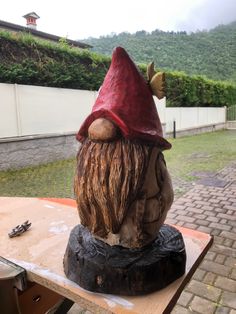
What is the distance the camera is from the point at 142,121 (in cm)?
109

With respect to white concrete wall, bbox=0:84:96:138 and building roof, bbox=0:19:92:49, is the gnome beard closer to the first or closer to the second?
white concrete wall, bbox=0:84:96:138

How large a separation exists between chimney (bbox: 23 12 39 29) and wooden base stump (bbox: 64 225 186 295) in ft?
58.9

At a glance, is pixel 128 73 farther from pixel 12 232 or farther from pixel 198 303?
pixel 198 303

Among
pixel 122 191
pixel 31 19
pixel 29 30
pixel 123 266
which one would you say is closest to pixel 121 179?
pixel 122 191

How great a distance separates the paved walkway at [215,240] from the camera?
7.46ft

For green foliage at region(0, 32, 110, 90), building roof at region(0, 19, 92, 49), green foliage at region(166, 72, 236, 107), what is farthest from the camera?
green foliage at region(166, 72, 236, 107)

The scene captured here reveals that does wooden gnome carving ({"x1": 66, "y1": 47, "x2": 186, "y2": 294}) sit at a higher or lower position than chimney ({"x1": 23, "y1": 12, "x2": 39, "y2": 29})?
lower

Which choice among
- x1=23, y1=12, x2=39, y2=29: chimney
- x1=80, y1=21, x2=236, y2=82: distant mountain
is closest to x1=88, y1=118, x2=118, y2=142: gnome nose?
x1=23, y1=12, x2=39, y2=29: chimney

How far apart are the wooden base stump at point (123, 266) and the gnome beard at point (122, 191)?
0.05 meters

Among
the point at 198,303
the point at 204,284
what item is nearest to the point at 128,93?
the point at 198,303

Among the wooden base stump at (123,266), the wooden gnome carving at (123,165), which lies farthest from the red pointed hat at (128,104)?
the wooden base stump at (123,266)

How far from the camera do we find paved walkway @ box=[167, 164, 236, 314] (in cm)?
227

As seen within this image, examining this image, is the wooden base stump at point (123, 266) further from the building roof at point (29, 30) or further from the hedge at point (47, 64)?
the building roof at point (29, 30)

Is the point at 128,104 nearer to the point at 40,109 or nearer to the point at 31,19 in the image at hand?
the point at 40,109
